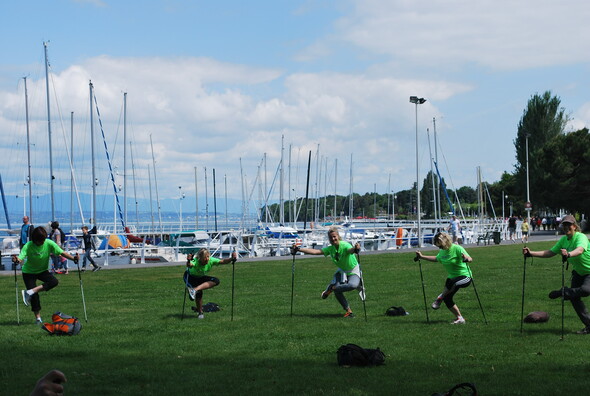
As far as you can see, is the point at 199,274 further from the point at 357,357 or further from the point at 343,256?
the point at 357,357

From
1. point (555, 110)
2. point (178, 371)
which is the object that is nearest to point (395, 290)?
point (178, 371)

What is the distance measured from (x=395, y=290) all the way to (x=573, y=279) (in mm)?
8452

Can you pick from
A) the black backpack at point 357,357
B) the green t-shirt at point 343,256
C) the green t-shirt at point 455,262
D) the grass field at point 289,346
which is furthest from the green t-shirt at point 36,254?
the green t-shirt at point 455,262

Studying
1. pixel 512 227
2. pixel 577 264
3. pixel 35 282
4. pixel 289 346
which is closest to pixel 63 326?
pixel 35 282

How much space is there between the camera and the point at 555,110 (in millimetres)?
98750

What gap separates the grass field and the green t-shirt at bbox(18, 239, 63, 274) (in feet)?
3.75

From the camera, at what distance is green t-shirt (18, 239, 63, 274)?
15.3 m

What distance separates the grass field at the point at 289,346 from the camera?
964 centimetres

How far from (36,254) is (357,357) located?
24.6 ft

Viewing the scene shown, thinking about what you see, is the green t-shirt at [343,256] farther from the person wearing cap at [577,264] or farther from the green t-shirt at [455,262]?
the person wearing cap at [577,264]

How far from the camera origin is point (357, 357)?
10.8m

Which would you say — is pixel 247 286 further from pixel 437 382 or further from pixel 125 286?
pixel 437 382

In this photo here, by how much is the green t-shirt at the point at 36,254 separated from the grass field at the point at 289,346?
1.14 m

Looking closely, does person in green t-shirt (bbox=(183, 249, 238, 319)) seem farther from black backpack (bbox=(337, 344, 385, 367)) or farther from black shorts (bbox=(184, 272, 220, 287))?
black backpack (bbox=(337, 344, 385, 367))
